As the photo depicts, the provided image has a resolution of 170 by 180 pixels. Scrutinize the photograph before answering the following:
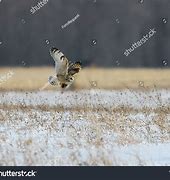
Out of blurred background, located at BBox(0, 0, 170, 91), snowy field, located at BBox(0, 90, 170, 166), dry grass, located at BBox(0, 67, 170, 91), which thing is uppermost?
blurred background, located at BBox(0, 0, 170, 91)

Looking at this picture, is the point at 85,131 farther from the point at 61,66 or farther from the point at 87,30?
the point at 87,30

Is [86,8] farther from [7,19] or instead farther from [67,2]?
[7,19]

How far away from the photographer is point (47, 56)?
35.1m

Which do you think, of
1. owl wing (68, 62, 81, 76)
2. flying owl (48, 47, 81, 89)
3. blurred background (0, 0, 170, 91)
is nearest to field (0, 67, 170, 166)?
flying owl (48, 47, 81, 89)

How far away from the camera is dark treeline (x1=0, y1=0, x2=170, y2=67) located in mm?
39156

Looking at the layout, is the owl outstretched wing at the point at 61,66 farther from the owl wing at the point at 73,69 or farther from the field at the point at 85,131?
the field at the point at 85,131

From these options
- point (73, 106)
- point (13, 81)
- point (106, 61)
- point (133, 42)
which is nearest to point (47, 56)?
point (106, 61)

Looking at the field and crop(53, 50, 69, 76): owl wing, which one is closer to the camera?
the field

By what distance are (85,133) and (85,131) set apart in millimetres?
243

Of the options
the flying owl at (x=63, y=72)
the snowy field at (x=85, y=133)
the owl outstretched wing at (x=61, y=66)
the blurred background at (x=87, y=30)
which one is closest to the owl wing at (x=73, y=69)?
the flying owl at (x=63, y=72)

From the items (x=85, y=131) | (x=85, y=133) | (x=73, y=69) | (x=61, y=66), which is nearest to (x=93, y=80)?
(x=73, y=69)

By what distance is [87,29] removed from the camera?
42219mm

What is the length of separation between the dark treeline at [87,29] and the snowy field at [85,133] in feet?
71.3

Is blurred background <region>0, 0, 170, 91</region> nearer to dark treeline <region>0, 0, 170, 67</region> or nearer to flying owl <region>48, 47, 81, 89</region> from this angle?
dark treeline <region>0, 0, 170, 67</region>
